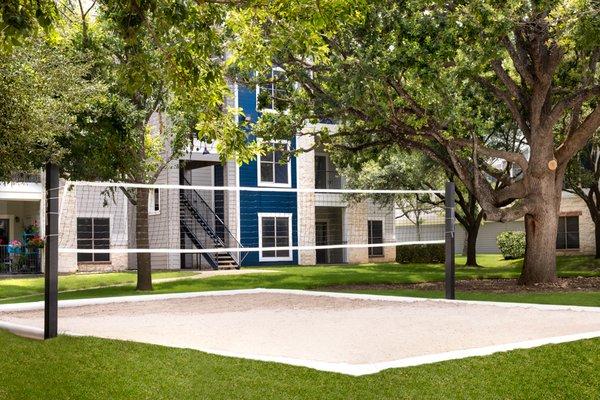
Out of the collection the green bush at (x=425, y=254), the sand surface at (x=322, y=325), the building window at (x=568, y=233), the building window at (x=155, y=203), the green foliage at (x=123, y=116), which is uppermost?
the green foliage at (x=123, y=116)

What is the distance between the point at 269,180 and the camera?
120 ft

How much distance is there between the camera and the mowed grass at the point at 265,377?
713cm

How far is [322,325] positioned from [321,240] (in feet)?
94.2

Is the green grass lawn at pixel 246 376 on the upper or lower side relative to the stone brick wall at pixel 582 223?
lower

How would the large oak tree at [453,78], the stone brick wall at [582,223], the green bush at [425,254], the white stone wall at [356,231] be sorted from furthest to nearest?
1. the stone brick wall at [582,223]
2. the white stone wall at [356,231]
3. the green bush at [425,254]
4. the large oak tree at [453,78]

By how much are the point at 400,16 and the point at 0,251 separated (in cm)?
2333

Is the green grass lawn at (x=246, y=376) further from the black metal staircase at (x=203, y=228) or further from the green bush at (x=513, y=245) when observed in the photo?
the green bush at (x=513, y=245)

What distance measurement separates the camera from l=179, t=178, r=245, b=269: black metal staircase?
3353cm

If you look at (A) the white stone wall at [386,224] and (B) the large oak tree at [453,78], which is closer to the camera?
(B) the large oak tree at [453,78]

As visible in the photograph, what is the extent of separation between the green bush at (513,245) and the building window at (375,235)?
20.9ft

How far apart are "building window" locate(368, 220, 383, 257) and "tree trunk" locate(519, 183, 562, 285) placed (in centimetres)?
2011

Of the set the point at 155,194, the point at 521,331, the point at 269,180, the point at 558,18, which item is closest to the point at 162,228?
the point at 155,194

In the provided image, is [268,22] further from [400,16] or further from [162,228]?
[162,228]

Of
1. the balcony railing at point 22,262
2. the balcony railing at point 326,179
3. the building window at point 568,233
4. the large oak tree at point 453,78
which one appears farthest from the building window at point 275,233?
the building window at point 568,233
